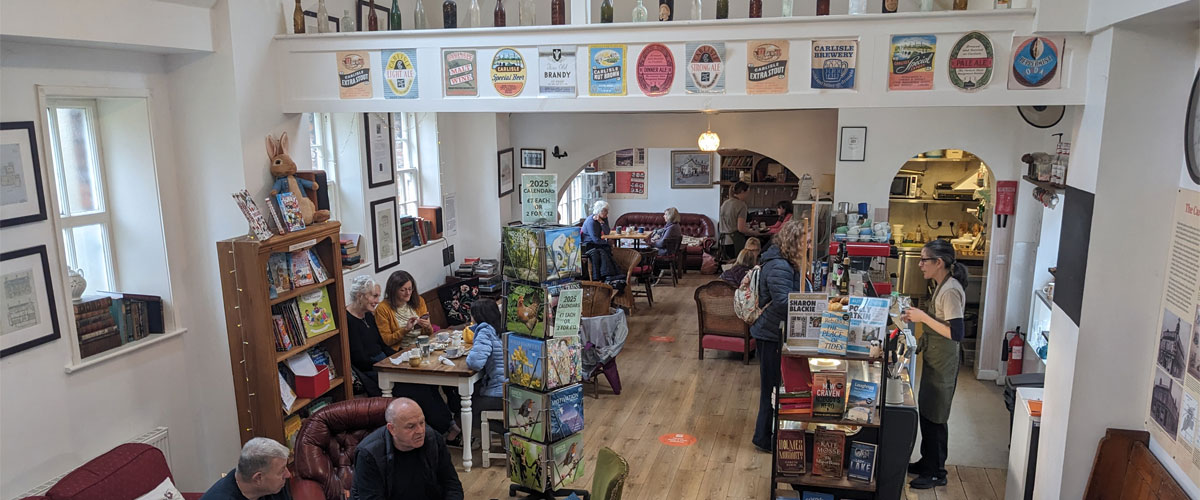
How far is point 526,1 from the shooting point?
4473 mm

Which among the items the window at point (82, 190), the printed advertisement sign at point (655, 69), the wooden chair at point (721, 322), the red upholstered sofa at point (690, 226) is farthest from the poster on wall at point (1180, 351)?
the red upholstered sofa at point (690, 226)

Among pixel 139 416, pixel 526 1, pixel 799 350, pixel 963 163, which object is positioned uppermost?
pixel 526 1

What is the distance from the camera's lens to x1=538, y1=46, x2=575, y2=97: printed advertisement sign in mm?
4312

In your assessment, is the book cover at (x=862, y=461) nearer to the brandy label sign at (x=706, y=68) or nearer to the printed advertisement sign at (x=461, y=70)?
the brandy label sign at (x=706, y=68)

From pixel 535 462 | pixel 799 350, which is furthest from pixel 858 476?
pixel 535 462

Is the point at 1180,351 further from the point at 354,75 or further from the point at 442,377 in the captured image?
the point at 354,75

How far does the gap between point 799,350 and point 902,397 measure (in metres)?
0.73

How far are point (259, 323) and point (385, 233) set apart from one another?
109 inches

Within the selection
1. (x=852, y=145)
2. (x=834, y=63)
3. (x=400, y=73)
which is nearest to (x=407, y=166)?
(x=400, y=73)

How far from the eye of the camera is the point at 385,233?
23.5 ft

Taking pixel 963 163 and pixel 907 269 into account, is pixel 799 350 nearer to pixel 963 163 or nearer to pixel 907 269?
pixel 907 269

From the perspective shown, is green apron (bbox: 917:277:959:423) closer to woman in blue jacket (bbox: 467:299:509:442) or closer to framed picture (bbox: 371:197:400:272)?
woman in blue jacket (bbox: 467:299:509:442)

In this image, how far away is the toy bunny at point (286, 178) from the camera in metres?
4.71

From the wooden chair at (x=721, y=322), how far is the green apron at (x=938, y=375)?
111 inches
